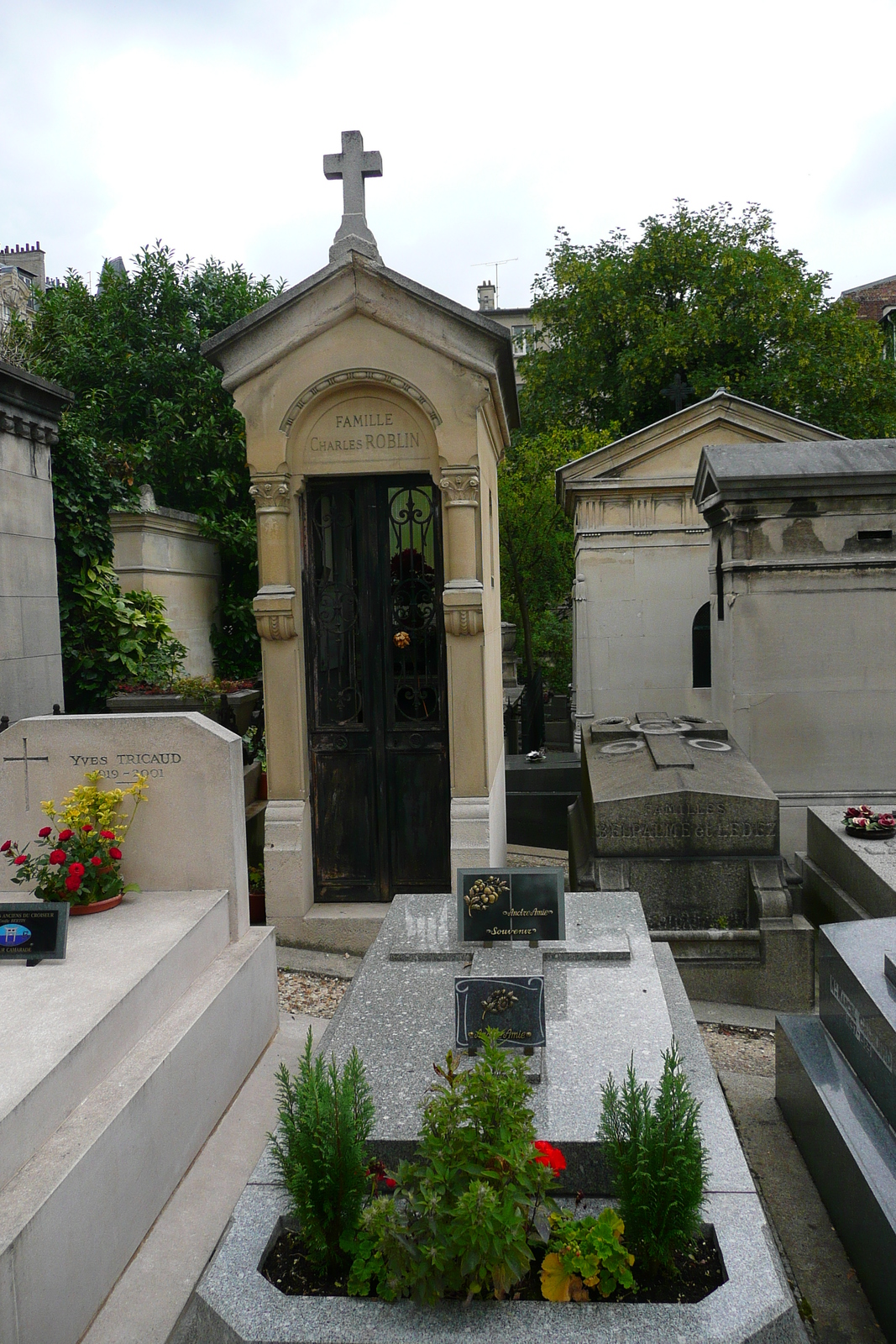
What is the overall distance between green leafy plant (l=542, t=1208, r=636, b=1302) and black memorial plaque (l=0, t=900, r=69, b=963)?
8.24 feet

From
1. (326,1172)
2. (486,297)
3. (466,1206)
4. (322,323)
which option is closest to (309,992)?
(326,1172)

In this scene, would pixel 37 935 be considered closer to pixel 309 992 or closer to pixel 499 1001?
pixel 499 1001

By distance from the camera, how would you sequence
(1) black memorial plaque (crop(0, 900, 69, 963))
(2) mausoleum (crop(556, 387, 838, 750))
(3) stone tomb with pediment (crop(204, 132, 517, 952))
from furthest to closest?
(2) mausoleum (crop(556, 387, 838, 750))
(3) stone tomb with pediment (crop(204, 132, 517, 952))
(1) black memorial plaque (crop(0, 900, 69, 963))

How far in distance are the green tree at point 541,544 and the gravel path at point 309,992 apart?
13389mm

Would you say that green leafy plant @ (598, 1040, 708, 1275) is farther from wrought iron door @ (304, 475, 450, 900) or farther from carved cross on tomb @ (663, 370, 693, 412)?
carved cross on tomb @ (663, 370, 693, 412)

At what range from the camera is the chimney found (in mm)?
51312

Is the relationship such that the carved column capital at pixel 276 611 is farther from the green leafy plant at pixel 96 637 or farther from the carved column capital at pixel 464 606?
the green leafy plant at pixel 96 637

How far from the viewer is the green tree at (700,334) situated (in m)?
23.2

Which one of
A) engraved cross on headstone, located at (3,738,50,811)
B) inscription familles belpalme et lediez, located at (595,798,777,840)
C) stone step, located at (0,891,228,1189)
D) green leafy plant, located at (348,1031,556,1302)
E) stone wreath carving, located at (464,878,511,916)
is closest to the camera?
green leafy plant, located at (348,1031,556,1302)

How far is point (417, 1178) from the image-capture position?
234cm

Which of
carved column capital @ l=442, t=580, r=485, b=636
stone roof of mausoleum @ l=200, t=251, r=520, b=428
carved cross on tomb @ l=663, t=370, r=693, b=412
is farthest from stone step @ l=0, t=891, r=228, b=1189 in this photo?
carved cross on tomb @ l=663, t=370, r=693, b=412

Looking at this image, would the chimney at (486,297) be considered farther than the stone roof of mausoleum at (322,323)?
Yes

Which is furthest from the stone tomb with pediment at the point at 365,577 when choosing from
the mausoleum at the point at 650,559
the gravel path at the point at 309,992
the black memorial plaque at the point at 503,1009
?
the mausoleum at the point at 650,559

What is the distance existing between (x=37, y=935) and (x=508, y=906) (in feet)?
6.50
